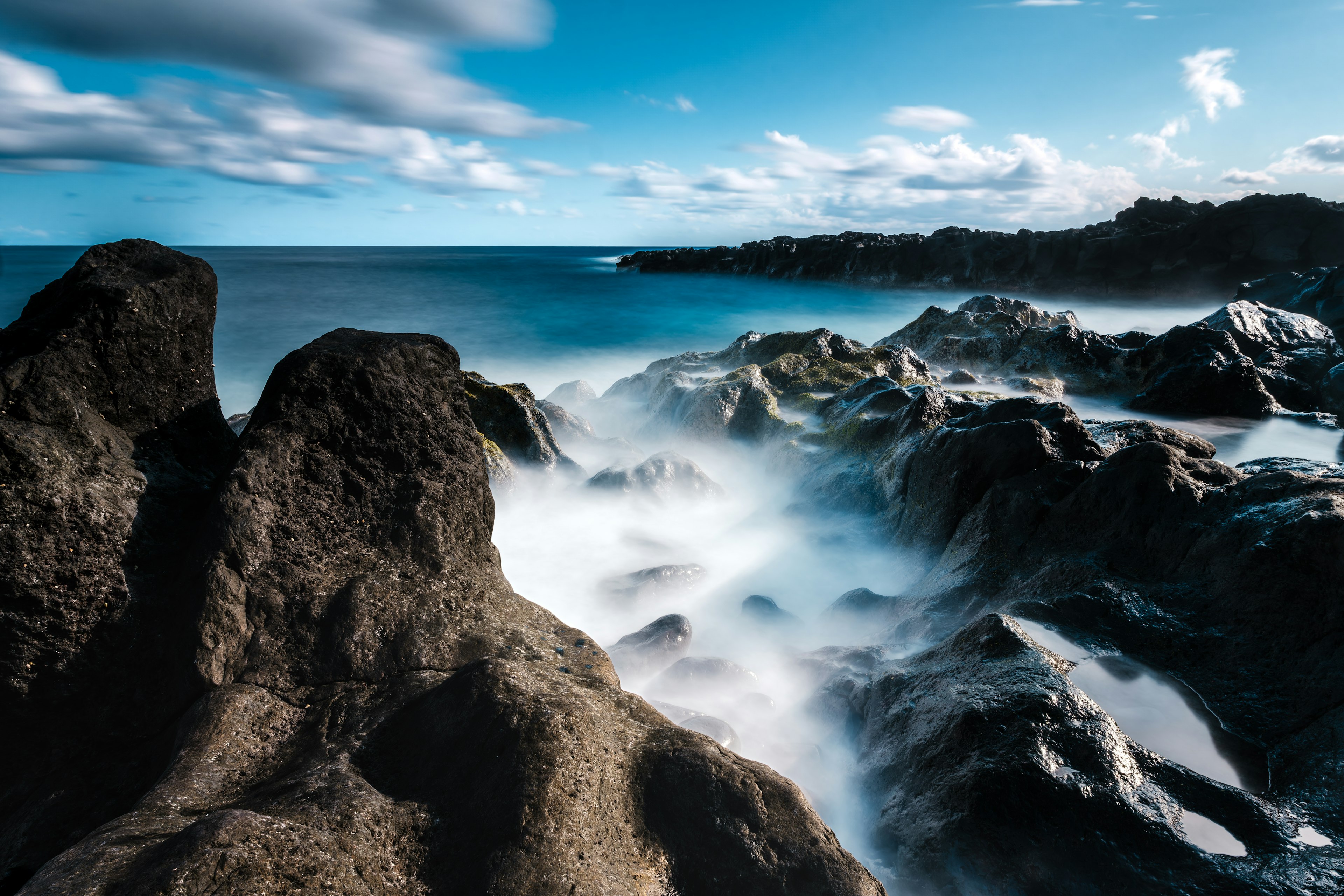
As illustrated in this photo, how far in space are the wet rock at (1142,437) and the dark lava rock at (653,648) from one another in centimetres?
486

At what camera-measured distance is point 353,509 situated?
376 centimetres

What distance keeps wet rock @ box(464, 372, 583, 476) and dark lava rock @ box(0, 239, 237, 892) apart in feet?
25.4

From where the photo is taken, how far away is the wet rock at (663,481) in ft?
37.1

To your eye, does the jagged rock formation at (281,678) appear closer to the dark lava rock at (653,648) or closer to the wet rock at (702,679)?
the wet rock at (702,679)

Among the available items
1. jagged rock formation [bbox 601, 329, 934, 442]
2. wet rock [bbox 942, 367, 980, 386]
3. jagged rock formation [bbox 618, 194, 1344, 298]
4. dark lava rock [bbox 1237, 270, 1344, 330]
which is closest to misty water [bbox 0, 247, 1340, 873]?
jagged rock formation [bbox 601, 329, 934, 442]

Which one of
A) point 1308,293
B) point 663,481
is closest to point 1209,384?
point 663,481

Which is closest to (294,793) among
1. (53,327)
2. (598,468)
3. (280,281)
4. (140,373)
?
(140,373)

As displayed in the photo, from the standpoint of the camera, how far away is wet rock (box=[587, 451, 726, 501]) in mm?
11320

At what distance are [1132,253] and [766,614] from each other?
2005 inches

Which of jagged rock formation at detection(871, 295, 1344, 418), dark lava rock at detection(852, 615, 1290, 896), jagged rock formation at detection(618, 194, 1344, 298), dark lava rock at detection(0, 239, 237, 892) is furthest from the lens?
jagged rock formation at detection(618, 194, 1344, 298)

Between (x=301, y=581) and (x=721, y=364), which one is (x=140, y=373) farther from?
(x=721, y=364)

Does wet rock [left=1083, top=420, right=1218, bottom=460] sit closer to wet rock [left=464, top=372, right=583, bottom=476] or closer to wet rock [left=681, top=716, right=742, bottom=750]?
wet rock [left=681, top=716, right=742, bottom=750]

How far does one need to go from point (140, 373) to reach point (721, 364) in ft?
52.6

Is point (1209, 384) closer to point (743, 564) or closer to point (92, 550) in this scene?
point (743, 564)
